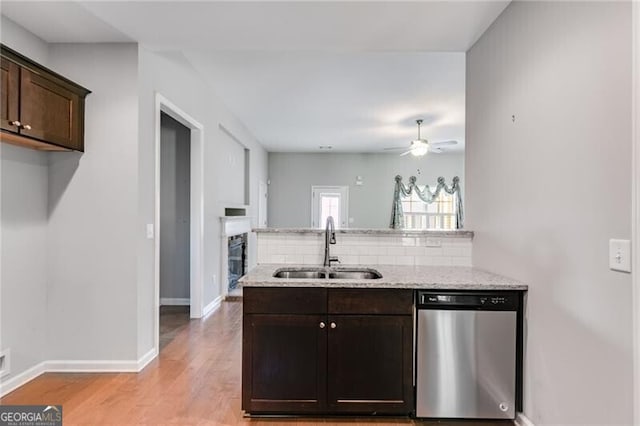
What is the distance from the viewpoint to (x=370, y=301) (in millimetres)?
2121

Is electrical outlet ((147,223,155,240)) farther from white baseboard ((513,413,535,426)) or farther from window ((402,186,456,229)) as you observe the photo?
window ((402,186,456,229))

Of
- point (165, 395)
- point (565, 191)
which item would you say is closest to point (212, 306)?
point (165, 395)

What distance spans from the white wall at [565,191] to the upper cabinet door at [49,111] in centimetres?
300

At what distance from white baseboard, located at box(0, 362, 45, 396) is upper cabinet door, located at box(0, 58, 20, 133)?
1721 millimetres

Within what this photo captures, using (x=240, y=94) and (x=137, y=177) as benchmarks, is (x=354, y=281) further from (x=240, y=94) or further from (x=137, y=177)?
(x=240, y=94)

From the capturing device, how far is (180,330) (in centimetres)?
391

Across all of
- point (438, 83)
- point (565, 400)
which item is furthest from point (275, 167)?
point (565, 400)

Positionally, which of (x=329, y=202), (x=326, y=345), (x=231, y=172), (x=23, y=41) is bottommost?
(x=326, y=345)

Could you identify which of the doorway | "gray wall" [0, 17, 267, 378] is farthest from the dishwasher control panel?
the doorway

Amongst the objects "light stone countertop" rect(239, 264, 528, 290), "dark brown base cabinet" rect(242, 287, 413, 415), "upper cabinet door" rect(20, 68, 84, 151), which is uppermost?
"upper cabinet door" rect(20, 68, 84, 151)

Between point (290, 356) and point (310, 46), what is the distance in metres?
2.29

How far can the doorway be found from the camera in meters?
4.95

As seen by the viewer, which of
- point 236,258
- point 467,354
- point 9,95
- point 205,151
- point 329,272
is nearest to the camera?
point 467,354

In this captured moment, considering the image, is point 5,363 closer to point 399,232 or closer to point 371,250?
point 371,250
